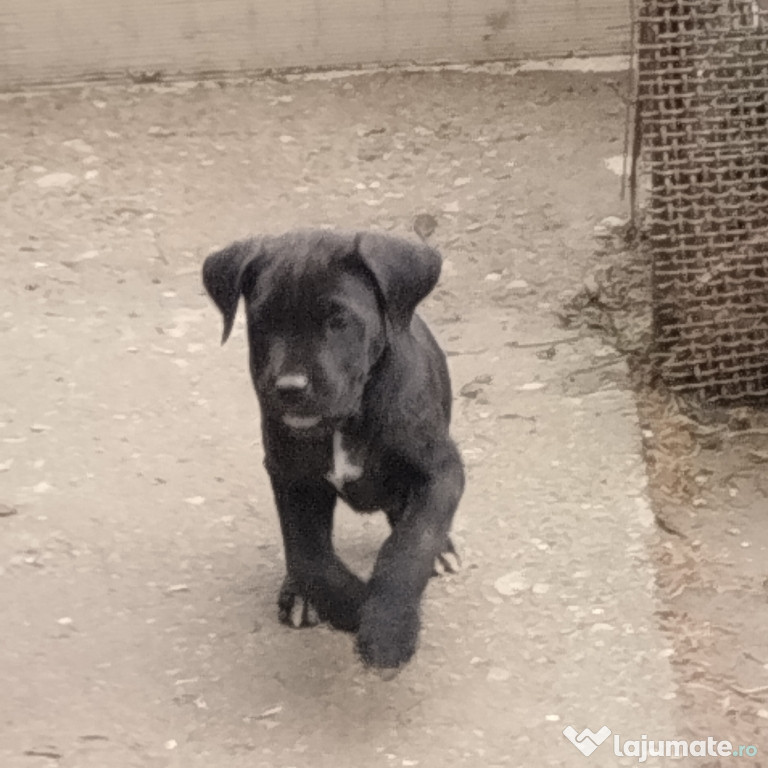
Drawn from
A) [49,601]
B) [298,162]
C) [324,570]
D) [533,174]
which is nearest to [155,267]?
[298,162]

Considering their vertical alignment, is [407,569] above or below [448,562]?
above

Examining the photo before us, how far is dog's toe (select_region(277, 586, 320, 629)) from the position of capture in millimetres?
2455

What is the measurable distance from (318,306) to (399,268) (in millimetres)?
182

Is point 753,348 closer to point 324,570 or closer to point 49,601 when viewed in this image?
point 324,570

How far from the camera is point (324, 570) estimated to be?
2.30 meters

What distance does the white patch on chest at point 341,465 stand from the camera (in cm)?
224

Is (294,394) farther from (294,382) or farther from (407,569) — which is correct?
(407,569)

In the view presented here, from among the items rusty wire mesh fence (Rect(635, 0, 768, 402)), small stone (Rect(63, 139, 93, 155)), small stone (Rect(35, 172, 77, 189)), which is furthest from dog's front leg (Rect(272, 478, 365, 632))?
small stone (Rect(63, 139, 93, 155))

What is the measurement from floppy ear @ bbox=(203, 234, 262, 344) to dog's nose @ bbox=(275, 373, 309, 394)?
8.9 inches

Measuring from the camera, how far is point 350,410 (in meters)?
2.15

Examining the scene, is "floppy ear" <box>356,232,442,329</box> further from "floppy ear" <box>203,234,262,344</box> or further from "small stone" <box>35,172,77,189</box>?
"small stone" <box>35,172,77,189</box>

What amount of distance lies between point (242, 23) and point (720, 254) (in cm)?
268

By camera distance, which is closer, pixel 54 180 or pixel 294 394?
pixel 294 394

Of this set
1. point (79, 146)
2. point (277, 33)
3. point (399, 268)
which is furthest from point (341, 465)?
point (277, 33)
